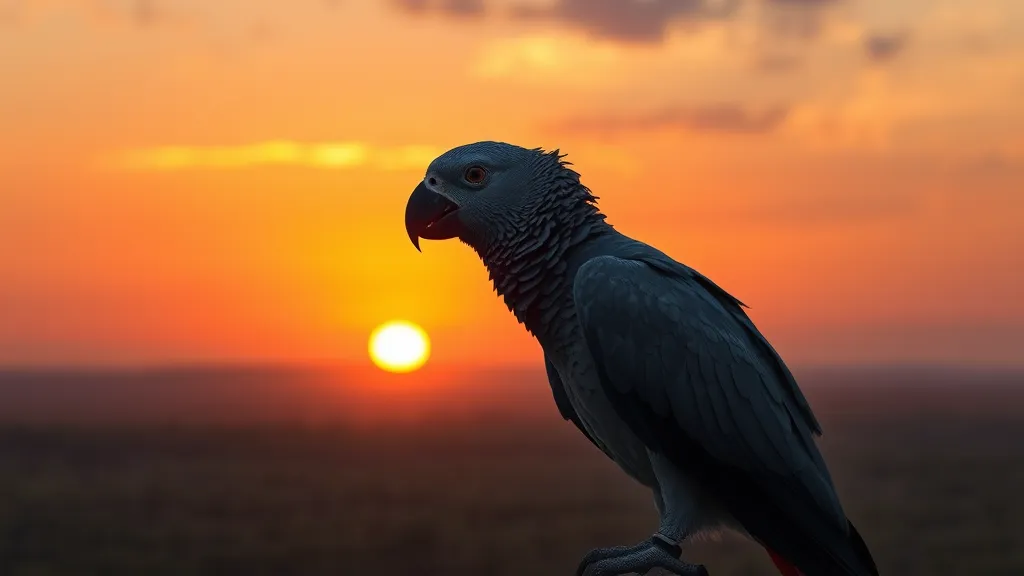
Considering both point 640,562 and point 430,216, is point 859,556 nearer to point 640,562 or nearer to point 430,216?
point 640,562

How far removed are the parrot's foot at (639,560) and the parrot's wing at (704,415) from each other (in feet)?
1.77

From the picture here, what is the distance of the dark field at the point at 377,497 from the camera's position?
234ft

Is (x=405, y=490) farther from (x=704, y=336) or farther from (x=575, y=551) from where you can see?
(x=704, y=336)

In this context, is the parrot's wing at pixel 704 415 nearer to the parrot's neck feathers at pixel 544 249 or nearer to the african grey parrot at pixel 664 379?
the african grey parrot at pixel 664 379

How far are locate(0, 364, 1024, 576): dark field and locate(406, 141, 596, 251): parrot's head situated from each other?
44.3 m

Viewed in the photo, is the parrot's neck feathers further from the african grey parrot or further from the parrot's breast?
the parrot's breast

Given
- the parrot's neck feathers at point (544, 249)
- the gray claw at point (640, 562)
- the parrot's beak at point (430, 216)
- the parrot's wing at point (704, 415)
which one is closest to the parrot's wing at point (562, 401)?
the parrot's neck feathers at point (544, 249)

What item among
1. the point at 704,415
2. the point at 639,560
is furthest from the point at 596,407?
the point at 639,560

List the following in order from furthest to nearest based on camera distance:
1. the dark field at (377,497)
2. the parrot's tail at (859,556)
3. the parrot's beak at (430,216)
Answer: the dark field at (377,497)
the parrot's beak at (430,216)
the parrot's tail at (859,556)

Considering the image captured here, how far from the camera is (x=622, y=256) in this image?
24.8 feet

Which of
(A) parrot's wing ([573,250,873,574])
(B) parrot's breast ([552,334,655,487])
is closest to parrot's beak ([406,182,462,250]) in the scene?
(A) parrot's wing ([573,250,873,574])

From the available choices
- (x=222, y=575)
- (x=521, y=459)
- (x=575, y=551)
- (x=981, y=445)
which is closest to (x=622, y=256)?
(x=575, y=551)

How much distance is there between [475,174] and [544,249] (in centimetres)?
89

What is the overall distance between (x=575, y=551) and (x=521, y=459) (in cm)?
4276
